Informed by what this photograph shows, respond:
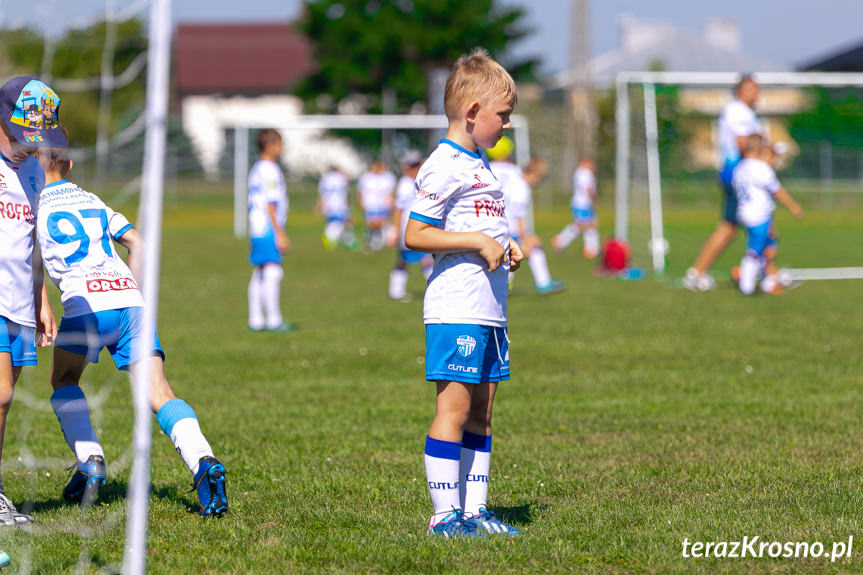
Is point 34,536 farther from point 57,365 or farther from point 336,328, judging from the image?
point 336,328

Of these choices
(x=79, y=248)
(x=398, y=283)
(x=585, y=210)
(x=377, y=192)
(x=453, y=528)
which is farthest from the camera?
(x=377, y=192)

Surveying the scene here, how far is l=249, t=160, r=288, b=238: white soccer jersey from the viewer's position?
10781 mm

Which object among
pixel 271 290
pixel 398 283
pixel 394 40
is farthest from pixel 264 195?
pixel 394 40

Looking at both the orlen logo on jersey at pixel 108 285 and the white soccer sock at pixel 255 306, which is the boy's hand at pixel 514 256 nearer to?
the orlen logo on jersey at pixel 108 285

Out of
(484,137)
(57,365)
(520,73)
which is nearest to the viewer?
(484,137)

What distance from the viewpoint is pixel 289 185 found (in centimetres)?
3772

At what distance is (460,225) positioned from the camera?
14.2ft

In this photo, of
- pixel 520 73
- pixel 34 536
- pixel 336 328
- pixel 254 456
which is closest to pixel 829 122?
pixel 336 328

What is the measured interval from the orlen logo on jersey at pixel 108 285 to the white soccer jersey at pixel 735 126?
10375 millimetres

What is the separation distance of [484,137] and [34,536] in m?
2.41

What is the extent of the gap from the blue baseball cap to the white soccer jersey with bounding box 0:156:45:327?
0.16 m

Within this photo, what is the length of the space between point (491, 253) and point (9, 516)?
7.63ft

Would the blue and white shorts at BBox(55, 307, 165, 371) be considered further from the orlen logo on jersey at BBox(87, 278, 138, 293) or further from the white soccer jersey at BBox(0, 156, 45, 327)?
the white soccer jersey at BBox(0, 156, 45, 327)

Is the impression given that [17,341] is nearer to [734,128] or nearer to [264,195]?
[264,195]
